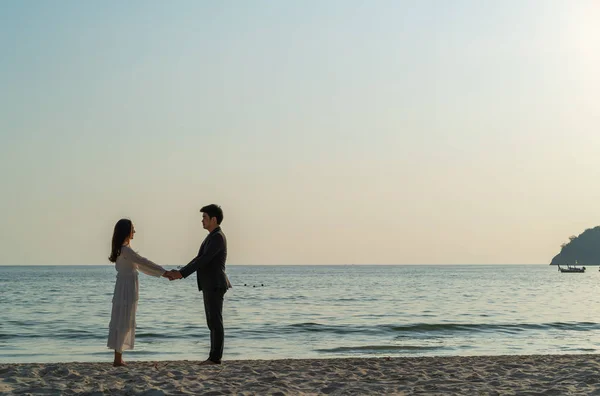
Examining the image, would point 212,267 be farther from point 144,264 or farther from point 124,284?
point 124,284

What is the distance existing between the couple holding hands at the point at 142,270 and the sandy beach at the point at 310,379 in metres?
0.58

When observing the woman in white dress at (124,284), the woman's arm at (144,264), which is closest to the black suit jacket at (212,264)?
the woman's arm at (144,264)

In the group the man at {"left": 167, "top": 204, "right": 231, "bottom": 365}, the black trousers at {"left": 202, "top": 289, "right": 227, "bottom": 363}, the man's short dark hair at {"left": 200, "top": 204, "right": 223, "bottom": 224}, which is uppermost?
the man's short dark hair at {"left": 200, "top": 204, "right": 223, "bottom": 224}

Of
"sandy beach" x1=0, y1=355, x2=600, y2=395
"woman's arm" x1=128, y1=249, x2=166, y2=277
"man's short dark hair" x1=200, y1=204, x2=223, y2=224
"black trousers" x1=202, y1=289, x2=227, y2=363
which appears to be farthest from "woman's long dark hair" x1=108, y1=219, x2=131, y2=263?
"sandy beach" x1=0, y1=355, x2=600, y2=395

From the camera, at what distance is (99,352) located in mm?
18609

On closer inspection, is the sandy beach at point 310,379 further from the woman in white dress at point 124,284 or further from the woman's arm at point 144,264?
the woman's arm at point 144,264

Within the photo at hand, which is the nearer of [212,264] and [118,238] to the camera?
[118,238]

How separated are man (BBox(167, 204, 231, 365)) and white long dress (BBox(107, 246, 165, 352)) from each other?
58 cm

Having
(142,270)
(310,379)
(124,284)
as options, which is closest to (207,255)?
(142,270)

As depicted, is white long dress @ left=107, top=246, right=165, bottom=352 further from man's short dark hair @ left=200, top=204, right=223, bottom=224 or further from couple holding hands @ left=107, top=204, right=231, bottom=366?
man's short dark hair @ left=200, top=204, right=223, bottom=224

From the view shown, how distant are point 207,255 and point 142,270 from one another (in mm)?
1020

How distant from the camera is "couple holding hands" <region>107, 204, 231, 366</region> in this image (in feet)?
35.6

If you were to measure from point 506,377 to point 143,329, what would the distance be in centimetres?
1721

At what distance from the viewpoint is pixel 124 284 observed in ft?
35.7
